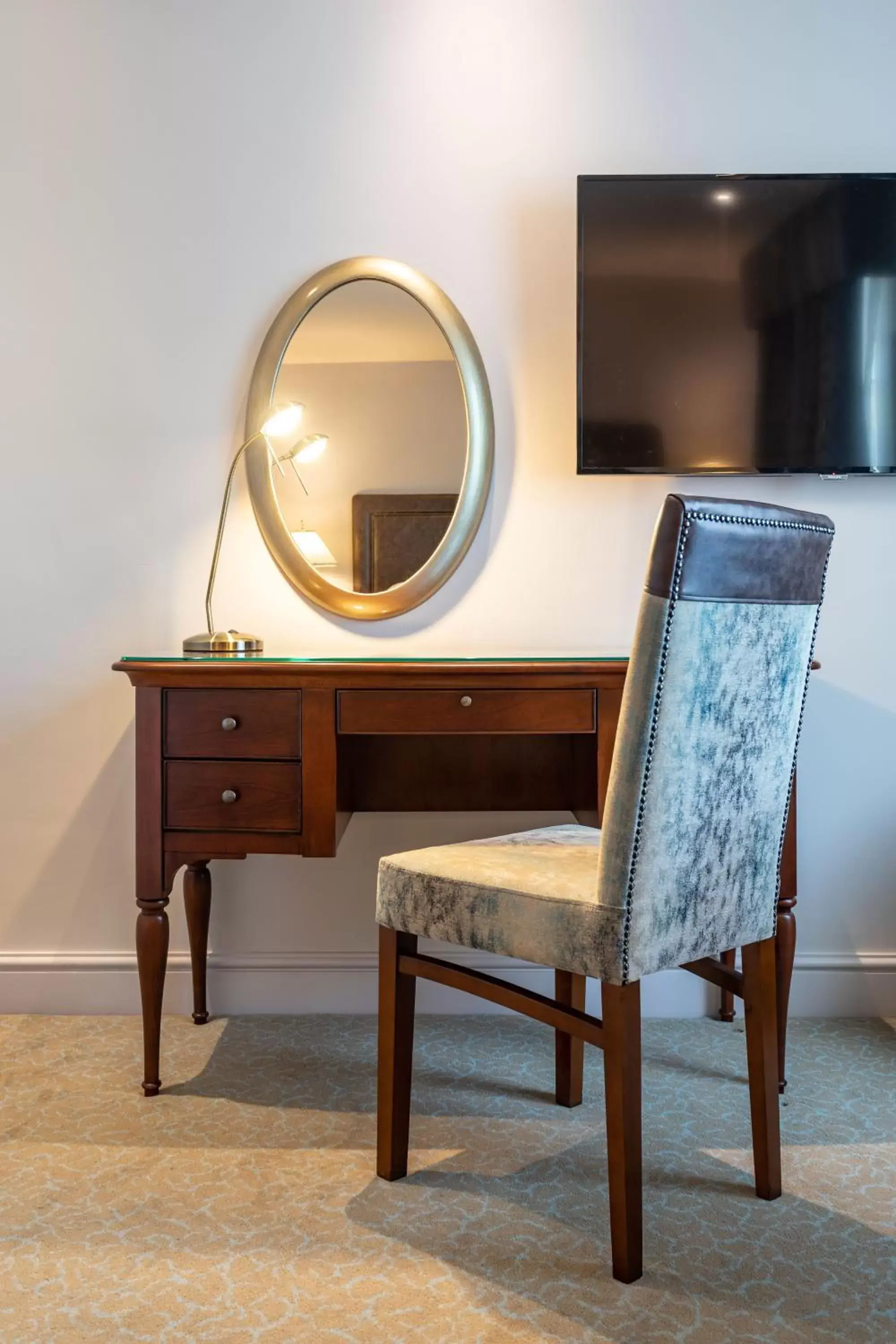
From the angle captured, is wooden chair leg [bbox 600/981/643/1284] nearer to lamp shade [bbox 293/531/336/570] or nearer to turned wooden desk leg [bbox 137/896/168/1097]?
turned wooden desk leg [bbox 137/896/168/1097]

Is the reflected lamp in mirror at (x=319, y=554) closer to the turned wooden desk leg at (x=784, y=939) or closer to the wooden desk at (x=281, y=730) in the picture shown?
the wooden desk at (x=281, y=730)

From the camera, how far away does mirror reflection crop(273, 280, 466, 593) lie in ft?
8.12

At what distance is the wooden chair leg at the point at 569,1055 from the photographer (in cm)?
195

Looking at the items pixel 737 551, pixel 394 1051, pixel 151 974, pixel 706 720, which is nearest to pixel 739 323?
pixel 737 551

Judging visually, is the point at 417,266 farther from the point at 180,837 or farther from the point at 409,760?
the point at 180,837

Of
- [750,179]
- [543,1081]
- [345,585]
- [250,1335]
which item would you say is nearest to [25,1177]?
[250,1335]

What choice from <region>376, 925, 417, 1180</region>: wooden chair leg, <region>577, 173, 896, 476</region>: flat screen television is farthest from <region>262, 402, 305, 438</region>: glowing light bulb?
<region>376, 925, 417, 1180</region>: wooden chair leg

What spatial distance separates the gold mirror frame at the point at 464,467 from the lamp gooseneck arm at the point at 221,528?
0.12ft

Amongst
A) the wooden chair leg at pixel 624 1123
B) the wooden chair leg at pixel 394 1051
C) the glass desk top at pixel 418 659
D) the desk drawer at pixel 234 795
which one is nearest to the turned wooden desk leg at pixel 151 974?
the desk drawer at pixel 234 795

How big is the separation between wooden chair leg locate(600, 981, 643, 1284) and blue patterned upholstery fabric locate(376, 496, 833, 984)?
48 mm

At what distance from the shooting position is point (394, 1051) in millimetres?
1655

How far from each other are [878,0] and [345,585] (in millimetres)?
1796

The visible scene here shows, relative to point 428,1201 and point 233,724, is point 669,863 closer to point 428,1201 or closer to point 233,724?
point 428,1201

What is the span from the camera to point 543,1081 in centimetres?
209
